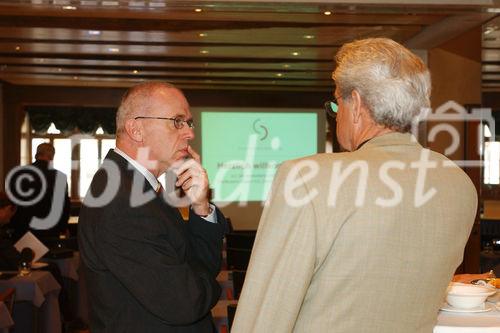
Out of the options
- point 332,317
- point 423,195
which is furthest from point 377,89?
point 332,317

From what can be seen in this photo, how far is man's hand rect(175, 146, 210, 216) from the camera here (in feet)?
7.16

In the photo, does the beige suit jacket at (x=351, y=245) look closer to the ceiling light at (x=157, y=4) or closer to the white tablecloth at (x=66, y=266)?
the ceiling light at (x=157, y=4)

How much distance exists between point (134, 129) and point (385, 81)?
90cm

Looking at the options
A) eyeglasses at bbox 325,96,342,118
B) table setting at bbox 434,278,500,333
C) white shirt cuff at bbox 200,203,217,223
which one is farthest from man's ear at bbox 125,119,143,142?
table setting at bbox 434,278,500,333

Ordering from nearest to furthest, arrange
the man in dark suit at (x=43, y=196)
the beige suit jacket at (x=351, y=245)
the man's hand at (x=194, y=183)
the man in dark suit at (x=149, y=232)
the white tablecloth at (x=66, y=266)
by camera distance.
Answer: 1. the beige suit jacket at (x=351, y=245)
2. the man in dark suit at (x=149, y=232)
3. the man's hand at (x=194, y=183)
4. the white tablecloth at (x=66, y=266)
5. the man in dark suit at (x=43, y=196)

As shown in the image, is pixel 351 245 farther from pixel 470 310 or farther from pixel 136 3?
pixel 136 3

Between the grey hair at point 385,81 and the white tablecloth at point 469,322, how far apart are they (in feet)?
1.82

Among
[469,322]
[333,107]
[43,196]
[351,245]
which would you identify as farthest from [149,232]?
[43,196]

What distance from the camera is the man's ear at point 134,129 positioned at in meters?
2.24

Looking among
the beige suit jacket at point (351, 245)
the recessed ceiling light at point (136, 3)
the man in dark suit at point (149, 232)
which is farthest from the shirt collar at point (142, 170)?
the recessed ceiling light at point (136, 3)

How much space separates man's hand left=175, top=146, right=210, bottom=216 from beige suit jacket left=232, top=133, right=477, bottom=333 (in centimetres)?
71

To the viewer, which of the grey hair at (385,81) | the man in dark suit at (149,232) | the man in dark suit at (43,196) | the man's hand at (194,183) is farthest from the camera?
the man in dark suit at (43,196)

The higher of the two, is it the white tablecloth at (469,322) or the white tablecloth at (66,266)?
the white tablecloth at (469,322)

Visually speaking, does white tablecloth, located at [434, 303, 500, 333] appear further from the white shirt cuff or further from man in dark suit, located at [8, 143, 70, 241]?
man in dark suit, located at [8, 143, 70, 241]
